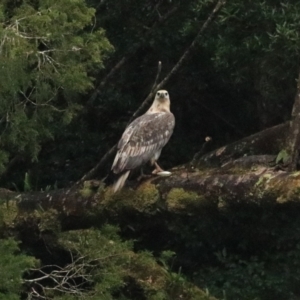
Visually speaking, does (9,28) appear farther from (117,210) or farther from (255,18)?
(255,18)

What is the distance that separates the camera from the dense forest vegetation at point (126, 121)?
6.82m

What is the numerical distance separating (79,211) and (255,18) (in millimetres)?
2496

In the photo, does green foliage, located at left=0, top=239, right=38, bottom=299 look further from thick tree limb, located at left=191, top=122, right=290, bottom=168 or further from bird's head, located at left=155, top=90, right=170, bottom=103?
bird's head, located at left=155, top=90, right=170, bottom=103

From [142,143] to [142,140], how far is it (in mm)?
29

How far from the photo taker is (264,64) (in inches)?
334

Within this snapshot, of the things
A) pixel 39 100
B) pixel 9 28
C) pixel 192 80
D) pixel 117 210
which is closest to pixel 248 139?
pixel 117 210

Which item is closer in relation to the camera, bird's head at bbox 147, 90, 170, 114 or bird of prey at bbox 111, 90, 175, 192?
bird of prey at bbox 111, 90, 175, 192

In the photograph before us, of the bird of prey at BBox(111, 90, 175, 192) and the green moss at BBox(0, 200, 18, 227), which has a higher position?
the bird of prey at BBox(111, 90, 175, 192)

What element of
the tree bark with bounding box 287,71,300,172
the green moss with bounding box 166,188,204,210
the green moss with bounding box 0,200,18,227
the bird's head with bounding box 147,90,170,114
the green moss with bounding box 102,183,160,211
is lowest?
the green moss with bounding box 0,200,18,227

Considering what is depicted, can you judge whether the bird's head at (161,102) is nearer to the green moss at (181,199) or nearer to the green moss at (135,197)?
the green moss at (135,197)

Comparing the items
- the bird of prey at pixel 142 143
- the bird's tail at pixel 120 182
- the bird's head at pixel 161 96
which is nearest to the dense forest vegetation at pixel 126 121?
the bird's tail at pixel 120 182

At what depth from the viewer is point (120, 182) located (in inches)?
282

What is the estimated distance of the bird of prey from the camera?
24.1ft

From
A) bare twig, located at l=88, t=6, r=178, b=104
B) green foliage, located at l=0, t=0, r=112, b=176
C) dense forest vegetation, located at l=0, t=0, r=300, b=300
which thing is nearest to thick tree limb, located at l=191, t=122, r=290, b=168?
dense forest vegetation, located at l=0, t=0, r=300, b=300
